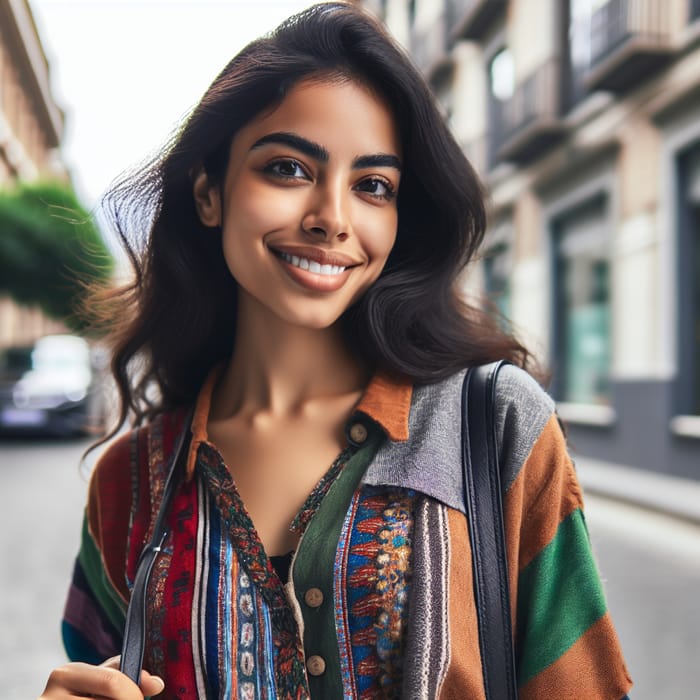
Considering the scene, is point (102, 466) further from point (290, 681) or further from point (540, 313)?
point (540, 313)

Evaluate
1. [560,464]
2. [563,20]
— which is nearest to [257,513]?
[560,464]

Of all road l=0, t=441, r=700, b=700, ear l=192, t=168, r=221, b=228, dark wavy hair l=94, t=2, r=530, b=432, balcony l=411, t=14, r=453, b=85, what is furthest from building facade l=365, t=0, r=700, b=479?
ear l=192, t=168, r=221, b=228

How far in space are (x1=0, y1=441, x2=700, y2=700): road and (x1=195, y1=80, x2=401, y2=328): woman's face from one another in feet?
2.28

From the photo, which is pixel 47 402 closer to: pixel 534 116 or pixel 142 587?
pixel 534 116

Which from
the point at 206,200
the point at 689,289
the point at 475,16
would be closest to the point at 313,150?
the point at 206,200

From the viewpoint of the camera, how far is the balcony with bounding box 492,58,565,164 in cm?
1243

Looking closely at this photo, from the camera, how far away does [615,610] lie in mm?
4391

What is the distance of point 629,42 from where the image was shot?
31.5 feet

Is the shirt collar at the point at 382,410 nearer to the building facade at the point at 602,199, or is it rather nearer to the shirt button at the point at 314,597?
the shirt button at the point at 314,597

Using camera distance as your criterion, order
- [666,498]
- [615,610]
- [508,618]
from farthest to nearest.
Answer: [666,498]
[615,610]
[508,618]

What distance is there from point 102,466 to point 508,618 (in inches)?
30.0

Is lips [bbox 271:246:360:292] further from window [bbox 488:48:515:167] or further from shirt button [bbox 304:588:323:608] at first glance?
window [bbox 488:48:515:167]

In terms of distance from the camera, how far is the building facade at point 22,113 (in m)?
27.0

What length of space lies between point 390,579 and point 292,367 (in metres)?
0.49
